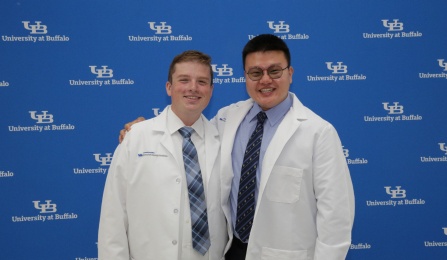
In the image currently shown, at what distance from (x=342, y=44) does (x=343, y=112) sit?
509mm

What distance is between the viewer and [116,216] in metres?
1.81

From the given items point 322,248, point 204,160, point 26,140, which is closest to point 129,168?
point 204,160

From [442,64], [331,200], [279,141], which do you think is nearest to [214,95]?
[279,141]

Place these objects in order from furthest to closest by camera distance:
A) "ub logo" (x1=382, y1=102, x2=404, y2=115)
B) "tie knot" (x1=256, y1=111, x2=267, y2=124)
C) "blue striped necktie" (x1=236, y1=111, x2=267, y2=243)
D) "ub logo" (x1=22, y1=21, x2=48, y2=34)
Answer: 1. "ub logo" (x1=382, y1=102, x2=404, y2=115)
2. "ub logo" (x1=22, y1=21, x2=48, y2=34)
3. "tie knot" (x1=256, y1=111, x2=267, y2=124)
4. "blue striped necktie" (x1=236, y1=111, x2=267, y2=243)

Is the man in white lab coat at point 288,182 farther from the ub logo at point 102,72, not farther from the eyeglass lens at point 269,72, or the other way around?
the ub logo at point 102,72

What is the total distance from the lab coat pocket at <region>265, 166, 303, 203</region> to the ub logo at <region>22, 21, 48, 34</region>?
A: 205 cm

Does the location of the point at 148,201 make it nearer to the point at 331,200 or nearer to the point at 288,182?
the point at 288,182

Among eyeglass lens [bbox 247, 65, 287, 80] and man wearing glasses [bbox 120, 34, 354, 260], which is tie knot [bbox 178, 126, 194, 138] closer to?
man wearing glasses [bbox 120, 34, 354, 260]

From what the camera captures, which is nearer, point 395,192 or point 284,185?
point 284,185

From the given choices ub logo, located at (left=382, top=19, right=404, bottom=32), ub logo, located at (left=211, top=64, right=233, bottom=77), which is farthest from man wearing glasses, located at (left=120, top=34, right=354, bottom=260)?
ub logo, located at (left=382, top=19, right=404, bottom=32)

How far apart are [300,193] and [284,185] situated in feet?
0.27

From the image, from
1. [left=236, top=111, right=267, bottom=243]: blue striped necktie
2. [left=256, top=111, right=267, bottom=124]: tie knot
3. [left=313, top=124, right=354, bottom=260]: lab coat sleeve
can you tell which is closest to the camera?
[left=313, top=124, right=354, bottom=260]: lab coat sleeve

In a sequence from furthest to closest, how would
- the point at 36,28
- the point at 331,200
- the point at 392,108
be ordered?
the point at 392,108 < the point at 36,28 < the point at 331,200

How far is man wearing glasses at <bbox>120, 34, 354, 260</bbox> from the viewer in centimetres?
174
